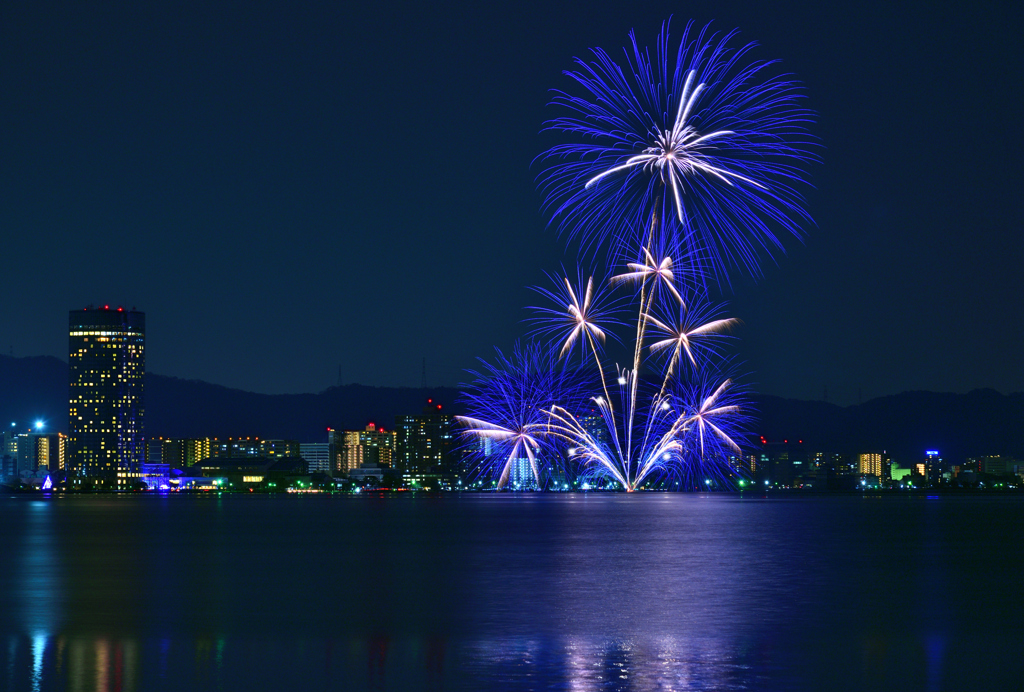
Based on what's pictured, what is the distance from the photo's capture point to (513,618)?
2470 cm

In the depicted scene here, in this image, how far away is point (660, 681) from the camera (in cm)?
1681

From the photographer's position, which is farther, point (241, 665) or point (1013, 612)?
point (1013, 612)

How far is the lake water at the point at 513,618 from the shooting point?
17.6 metres

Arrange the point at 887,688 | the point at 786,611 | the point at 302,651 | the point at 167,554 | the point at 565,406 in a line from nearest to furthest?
the point at 887,688, the point at 302,651, the point at 786,611, the point at 167,554, the point at 565,406

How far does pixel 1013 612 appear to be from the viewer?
86.4 ft

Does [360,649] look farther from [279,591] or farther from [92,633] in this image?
[279,591]

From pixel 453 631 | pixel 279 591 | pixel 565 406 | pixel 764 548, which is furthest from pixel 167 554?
pixel 565 406

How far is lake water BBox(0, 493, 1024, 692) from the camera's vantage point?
17.6m

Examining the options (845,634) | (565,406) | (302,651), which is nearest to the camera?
(302,651)

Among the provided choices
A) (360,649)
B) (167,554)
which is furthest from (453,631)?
(167,554)

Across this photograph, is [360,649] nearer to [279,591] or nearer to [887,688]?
[887,688]

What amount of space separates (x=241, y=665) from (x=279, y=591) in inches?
511

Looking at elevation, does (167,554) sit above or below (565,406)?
below

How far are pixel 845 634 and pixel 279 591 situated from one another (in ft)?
51.6
